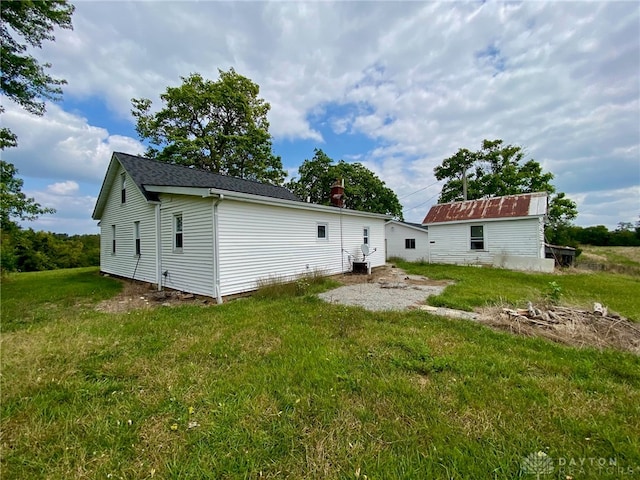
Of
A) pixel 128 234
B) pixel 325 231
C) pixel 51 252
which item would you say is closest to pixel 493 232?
pixel 325 231

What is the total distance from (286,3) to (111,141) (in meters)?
13.0

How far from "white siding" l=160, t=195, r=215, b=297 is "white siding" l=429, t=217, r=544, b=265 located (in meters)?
14.2

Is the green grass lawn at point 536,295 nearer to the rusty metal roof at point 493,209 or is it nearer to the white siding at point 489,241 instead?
the white siding at point 489,241

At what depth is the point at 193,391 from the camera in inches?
105

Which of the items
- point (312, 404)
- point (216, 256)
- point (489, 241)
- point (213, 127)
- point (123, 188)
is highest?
point (213, 127)

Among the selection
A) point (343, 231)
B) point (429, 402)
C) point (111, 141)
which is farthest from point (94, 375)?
point (111, 141)

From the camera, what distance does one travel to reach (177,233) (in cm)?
792

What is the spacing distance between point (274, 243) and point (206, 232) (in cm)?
223

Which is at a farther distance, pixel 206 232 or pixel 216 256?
pixel 206 232

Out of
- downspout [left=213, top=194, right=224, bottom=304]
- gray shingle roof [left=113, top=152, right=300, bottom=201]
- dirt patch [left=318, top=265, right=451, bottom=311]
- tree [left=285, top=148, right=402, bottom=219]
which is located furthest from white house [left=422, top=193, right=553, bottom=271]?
downspout [left=213, top=194, right=224, bottom=304]

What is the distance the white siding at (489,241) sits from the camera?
12.9 meters

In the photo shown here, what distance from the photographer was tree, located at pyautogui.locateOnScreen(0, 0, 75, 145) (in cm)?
873

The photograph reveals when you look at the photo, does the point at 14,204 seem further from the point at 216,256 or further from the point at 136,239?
the point at 216,256

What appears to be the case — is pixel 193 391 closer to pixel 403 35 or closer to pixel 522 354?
pixel 522 354
